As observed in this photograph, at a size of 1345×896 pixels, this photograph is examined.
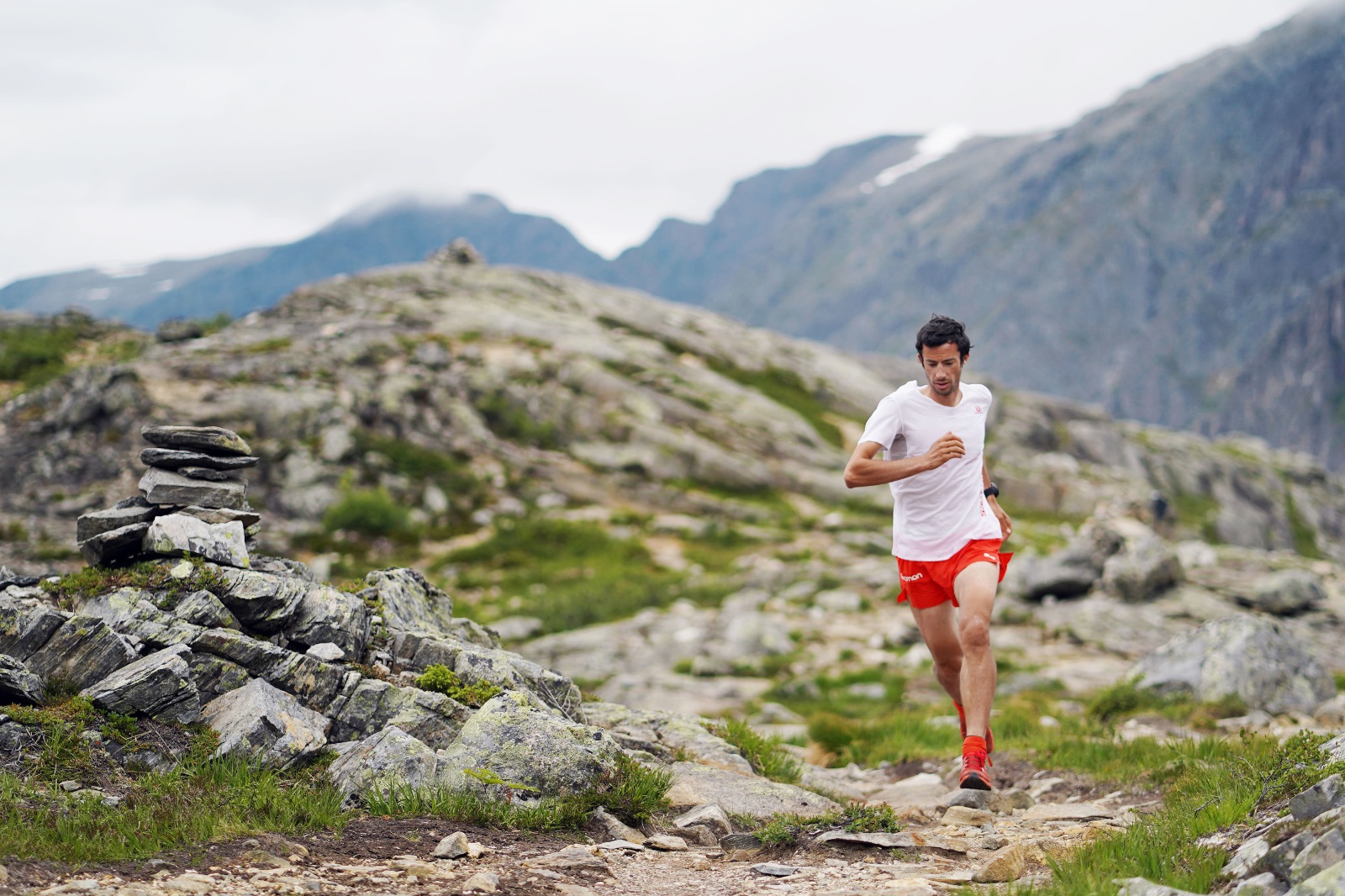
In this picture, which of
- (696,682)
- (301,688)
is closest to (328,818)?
(301,688)

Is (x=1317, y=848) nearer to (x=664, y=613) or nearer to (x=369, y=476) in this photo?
(x=664, y=613)

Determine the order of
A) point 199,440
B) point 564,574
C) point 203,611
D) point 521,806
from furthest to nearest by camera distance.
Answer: point 564,574, point 199,440, point 203,611, point 521,806

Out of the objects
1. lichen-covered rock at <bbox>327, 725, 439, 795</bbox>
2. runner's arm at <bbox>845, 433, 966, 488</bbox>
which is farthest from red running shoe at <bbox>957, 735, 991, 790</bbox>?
lichen-covered rock at <bbox>327, 725, 439, 795</bbox>

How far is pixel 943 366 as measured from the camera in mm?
7180

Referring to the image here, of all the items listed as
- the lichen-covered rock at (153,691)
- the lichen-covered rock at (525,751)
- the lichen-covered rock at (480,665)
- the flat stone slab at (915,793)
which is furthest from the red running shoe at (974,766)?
the lichen-covered rock at (153,691)

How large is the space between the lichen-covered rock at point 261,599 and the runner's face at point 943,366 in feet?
18.8

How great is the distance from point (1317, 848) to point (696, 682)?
41.7 ft

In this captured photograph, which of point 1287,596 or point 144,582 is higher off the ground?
point 144,582

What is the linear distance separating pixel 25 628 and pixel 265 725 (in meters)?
1.97

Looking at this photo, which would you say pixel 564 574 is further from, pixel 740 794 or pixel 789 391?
pixel 789 391

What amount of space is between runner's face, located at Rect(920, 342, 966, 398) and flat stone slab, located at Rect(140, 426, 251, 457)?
661 cm

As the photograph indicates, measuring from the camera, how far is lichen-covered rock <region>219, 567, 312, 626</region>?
23.1 ft

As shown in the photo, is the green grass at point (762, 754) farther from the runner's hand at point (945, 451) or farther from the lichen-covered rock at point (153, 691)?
the lichen-covered rock at point (153, 691)

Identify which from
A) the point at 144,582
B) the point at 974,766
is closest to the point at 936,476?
the point at 974,766
